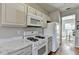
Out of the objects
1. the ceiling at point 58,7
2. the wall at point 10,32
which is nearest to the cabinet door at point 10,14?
the wall at point 10,32

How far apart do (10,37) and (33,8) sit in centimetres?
92

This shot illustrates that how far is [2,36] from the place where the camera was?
1662 mm

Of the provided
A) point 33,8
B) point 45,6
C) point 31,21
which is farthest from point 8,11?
point 45,6

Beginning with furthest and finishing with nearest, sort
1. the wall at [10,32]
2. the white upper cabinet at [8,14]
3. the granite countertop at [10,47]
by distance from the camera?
the wall at [10,32]
the white upper cabinet at [8,14]
the granite countertop at [10,47]

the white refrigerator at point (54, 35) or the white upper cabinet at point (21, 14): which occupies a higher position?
the white upper cabinet at point (21, 14)

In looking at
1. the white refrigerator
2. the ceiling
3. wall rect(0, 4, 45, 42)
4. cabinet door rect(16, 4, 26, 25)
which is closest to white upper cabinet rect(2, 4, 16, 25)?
cabinet door rect(16, 4, 26, 25)

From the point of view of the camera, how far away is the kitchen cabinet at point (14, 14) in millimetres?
1455

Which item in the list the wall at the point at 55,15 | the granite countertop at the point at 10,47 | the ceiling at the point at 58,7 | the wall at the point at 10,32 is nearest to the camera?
the granite countertop at the point at 10,47

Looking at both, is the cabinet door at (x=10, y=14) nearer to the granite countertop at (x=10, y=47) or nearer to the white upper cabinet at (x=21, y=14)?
the white upper cabinet at (x=21, y=14)

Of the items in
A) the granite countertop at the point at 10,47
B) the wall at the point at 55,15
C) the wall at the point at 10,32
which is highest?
the wall at the point at 55,15

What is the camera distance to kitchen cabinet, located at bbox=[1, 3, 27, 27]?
1455 millimetres

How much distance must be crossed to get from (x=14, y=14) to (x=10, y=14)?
12 centimetres

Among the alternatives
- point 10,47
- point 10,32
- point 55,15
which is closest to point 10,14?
A: point 10,32

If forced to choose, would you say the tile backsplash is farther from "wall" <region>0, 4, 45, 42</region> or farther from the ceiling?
the ceiling
